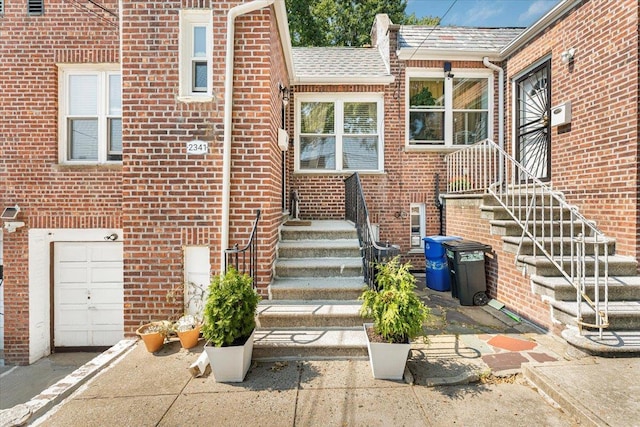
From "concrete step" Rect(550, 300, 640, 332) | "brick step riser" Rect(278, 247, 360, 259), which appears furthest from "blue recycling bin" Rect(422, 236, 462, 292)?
"concrete step" Rect(550, 300, 640, 332)

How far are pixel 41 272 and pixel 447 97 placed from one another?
9212mm

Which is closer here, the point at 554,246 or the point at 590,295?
the point at 590,295

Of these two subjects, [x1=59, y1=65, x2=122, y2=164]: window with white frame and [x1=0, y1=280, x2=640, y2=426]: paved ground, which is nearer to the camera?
[x1=0, y1=280, x2=640, y2=426]: paved ground

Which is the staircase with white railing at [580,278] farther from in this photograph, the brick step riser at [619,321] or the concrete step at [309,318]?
the concrete step at [309,318]

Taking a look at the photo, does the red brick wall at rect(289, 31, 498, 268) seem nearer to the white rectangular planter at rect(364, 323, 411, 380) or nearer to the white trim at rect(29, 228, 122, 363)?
the white trim at rect(29, 228, 122, 363)

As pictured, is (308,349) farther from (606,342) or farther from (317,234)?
(606,342)

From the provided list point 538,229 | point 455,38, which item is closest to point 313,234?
point 538,229

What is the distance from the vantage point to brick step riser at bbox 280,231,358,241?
5.24m

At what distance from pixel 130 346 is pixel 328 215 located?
4558 mm

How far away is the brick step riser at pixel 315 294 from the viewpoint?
420cm

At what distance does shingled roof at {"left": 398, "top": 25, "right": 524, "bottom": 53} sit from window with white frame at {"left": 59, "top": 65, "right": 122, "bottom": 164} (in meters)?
6.33

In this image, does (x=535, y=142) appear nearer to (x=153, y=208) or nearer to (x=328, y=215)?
(x=328, y=215)

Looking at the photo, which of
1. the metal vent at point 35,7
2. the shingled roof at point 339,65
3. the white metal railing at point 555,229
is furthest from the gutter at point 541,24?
the metal vent at point 35,7

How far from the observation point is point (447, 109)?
7465 mm
